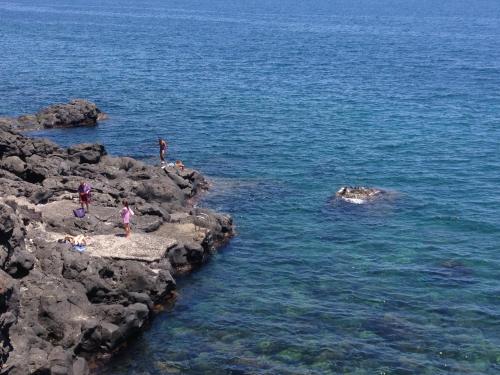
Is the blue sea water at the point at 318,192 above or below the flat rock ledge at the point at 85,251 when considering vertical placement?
below

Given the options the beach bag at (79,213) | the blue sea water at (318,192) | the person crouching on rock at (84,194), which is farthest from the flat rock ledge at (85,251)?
the blue sea water at (318,192)

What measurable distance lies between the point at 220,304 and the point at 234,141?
3627cm

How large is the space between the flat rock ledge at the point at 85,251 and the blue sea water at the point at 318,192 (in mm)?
1789

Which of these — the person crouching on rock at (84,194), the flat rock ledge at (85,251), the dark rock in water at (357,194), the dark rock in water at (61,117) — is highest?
the person crouching on rock at (84,194)

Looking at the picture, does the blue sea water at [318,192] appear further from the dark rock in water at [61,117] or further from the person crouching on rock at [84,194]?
the person crouching on rock at [84,194]

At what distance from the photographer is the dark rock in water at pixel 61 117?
79.4 m

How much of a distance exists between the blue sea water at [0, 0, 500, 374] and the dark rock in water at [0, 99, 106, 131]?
2.16m

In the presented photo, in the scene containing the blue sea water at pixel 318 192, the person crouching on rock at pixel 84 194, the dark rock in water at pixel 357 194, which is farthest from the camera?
the dark rock in water at pixel 357 194

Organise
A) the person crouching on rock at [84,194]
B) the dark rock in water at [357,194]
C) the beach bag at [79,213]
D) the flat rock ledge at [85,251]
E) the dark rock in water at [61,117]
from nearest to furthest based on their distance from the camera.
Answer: the flat rock ledge at [85,251], the beach bag at [79,213], the person crouching on rock at [84,194], the dark rock in water at [357,194], the dark rock in water at [61,117]

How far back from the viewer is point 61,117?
264 feet

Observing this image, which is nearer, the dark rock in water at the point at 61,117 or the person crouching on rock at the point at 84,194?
the person crouching on rock at the point at 84,194

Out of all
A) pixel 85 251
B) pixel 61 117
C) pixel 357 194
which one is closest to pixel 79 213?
pixel 85 251

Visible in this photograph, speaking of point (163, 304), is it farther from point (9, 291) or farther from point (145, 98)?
point (145, 98)

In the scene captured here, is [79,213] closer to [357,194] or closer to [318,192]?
[318,192]
